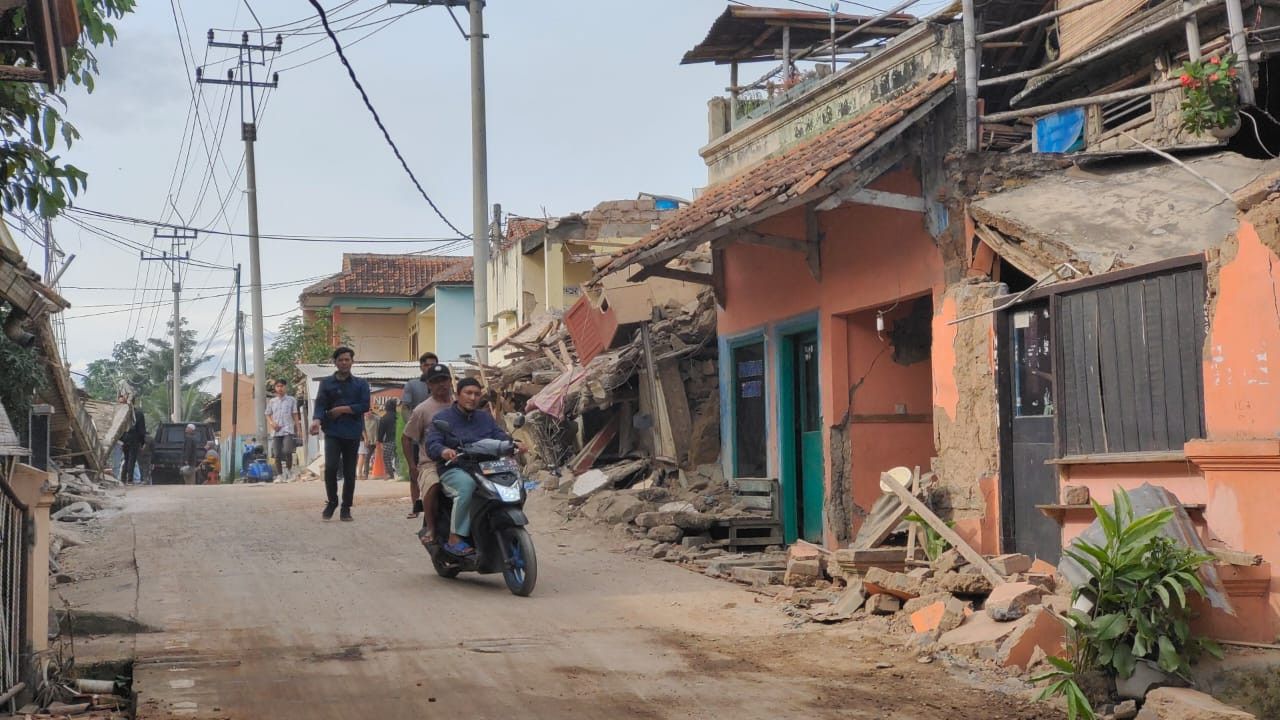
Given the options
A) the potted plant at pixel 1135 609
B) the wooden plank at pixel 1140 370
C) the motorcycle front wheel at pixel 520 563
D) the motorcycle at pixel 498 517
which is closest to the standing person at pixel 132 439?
the motorcycle at pixel 498 517

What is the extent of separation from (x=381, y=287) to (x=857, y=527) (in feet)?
124

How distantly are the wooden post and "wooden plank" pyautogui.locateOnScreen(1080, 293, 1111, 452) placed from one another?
8.03ft

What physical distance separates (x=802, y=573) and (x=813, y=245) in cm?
401

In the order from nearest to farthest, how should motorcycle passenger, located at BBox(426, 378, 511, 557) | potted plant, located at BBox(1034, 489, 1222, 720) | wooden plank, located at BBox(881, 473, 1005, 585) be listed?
potted plant, located at BBox(1034, 489, 1222, 720) → wooden plank, located at BBox(881, 473, 1005, 585) → motorcycle passenger, located at BBox(426, 378, 511, 557)

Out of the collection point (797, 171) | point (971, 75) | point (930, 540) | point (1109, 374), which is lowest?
point (930, 540)

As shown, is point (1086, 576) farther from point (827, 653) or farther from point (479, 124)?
point (479, 124)

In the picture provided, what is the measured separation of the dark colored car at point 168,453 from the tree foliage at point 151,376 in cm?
2974

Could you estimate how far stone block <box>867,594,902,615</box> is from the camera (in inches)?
323

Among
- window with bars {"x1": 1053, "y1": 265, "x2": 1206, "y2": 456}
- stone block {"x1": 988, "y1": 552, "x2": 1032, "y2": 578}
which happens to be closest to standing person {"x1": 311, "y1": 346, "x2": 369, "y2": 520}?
stone block {"x1": 988, "y1": 552, "x2": 1032, "y2": 578}

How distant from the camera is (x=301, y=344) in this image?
153ft

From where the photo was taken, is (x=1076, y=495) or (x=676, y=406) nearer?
(x=1076, y=495)

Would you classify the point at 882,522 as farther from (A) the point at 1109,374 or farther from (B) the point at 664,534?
(B) the point at 664,534

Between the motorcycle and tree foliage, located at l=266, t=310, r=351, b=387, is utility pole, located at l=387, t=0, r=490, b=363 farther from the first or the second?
tree foliage, located at l=266, t=310, r=351, b=387

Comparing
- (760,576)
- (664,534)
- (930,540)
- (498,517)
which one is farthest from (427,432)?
(930,540)
